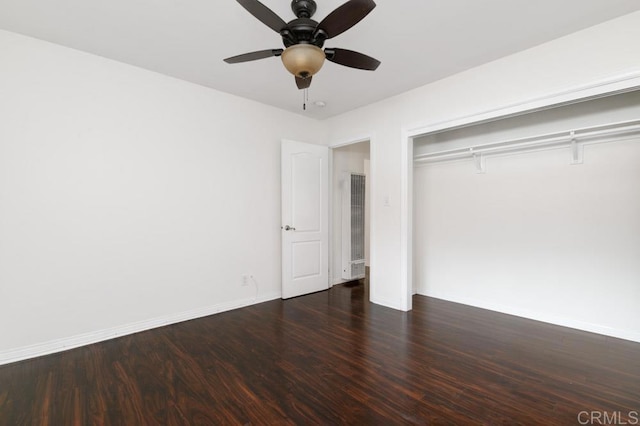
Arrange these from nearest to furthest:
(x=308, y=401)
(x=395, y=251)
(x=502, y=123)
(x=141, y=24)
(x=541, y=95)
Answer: (x=308, y=401) < (x=141, y=24) < (x=541, y=95) < (x=502, y=123) < (x=395, y=251)

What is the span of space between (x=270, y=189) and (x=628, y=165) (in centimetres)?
386

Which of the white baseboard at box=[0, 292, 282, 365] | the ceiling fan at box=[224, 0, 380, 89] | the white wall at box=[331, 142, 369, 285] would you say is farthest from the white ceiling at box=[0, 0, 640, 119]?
the white baseboard at box=[0, 292, 282, 365]

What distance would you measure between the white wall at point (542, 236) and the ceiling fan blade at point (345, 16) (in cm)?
271

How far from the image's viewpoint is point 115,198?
9.55 feet

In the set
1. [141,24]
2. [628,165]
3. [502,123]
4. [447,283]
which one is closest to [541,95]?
[502,123]

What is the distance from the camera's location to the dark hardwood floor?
69.8 inches

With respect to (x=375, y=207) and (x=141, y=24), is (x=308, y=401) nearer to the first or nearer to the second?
(x=375, y=207)

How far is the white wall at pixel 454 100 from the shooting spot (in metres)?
2.32

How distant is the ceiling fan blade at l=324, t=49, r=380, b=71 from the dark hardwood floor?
92.4 inches

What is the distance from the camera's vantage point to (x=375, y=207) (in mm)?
3963

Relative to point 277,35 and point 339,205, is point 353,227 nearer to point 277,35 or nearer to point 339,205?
point 339,205

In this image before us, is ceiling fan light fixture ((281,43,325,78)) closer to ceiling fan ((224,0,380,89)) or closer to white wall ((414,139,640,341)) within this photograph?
ceiling fan ((224,0,380,89))

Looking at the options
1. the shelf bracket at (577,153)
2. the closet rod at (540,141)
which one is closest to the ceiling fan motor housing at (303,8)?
the closet rod at (540,141)

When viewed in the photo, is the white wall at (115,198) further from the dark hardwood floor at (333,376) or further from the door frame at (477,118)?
the door frame at (477,118)
